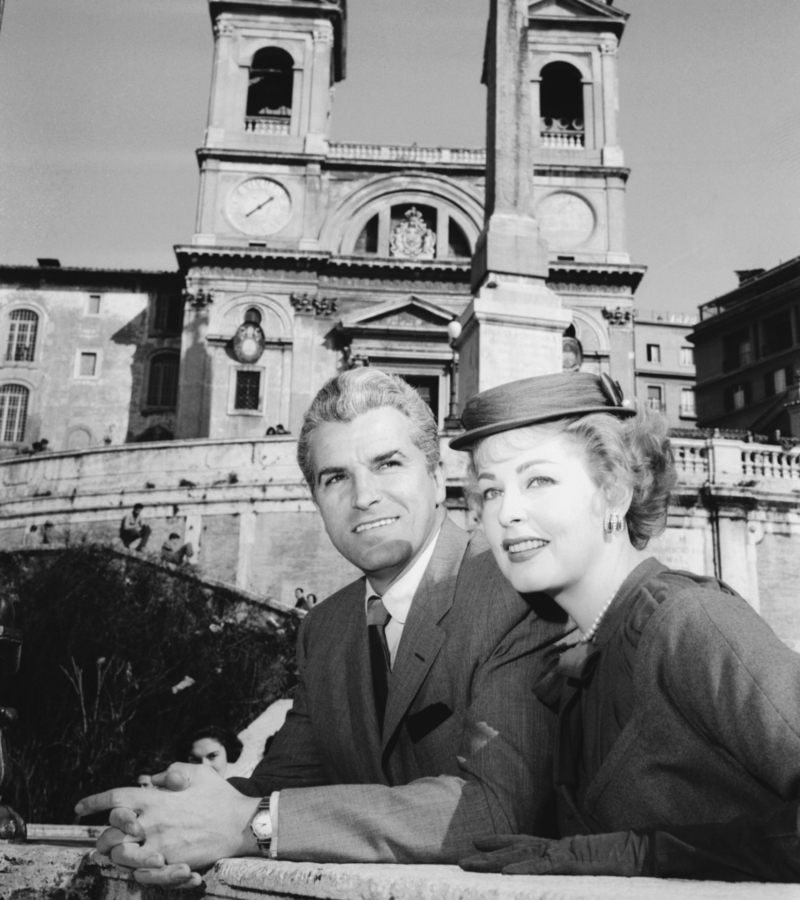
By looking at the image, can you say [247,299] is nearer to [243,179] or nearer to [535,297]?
[243,179]

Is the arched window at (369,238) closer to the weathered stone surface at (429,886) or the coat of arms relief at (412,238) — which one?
the coat of arms relief at (412,238)

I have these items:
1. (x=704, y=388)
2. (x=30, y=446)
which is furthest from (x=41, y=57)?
(x=704, y=388)

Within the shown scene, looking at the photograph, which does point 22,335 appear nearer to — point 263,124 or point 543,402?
point 263,124

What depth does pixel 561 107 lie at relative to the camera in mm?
31484

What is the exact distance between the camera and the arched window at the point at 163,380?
31750mm

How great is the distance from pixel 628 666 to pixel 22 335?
110 ft

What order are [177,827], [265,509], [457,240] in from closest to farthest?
[177,827]
[265,509]
[457,240]

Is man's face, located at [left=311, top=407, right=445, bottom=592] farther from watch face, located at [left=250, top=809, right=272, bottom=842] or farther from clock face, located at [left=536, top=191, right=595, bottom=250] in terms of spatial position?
clock face, located at [left=536, top=191, right=595, bottom=250]

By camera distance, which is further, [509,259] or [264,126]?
[264,126]

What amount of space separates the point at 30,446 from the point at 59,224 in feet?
85.1

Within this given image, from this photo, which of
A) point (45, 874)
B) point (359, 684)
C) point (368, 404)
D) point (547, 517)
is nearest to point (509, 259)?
point (368, 404)

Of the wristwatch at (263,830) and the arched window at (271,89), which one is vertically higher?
the arched window at (271,89)

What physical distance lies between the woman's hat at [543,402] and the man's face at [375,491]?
0.45 metres

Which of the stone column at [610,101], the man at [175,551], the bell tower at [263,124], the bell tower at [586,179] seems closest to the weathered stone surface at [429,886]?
the man at [175,551]
